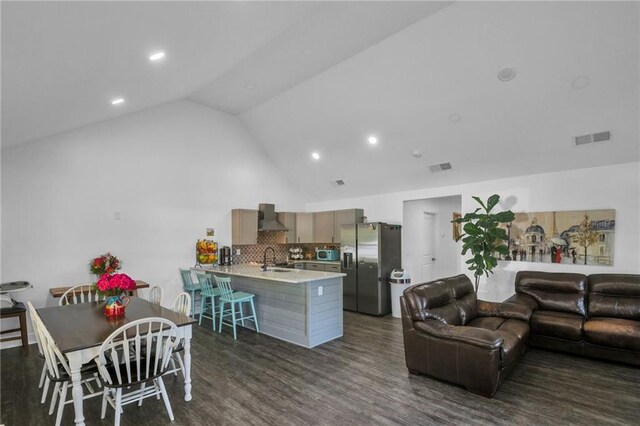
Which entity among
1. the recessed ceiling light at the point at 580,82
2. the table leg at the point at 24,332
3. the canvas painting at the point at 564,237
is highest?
the recessed ceiling light at the point at 580,82

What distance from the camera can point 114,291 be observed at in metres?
3.32

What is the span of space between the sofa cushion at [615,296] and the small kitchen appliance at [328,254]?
4509 mm

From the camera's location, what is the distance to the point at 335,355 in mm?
4164

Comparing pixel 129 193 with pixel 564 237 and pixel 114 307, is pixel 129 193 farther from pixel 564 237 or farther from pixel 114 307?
pixel 564 237

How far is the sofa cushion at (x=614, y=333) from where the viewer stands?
362 centimetres

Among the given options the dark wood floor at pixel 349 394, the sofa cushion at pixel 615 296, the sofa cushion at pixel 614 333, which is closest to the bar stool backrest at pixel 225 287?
the dark wood floor at pixel 349 394

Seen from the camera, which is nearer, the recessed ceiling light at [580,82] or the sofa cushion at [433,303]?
the sofa cushion at [433,303]

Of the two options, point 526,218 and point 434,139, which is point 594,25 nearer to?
point 434,139

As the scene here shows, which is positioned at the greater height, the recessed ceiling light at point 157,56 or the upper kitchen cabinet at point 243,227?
the recessed ceiling light at point 157,56

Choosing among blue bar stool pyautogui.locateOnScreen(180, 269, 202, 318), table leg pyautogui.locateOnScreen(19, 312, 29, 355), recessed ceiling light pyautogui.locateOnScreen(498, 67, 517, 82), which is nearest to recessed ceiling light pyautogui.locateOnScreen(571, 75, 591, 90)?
recessed ceiling light pyautogui.locateOnScreen(498, 67, 517, 82)

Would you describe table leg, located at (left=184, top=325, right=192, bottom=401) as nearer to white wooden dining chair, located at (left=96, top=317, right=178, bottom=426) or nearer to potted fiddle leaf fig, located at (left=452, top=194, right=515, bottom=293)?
white wooden dining chair, located at (left=96, top=317, right=178, bottom=426)

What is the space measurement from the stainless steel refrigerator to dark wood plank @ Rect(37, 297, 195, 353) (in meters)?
3.87

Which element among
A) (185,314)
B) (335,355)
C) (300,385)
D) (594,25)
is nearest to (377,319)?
(335,355)

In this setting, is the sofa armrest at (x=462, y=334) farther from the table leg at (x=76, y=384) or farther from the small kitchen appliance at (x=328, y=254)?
the small kitchen appliance at (x=328, y=254)
